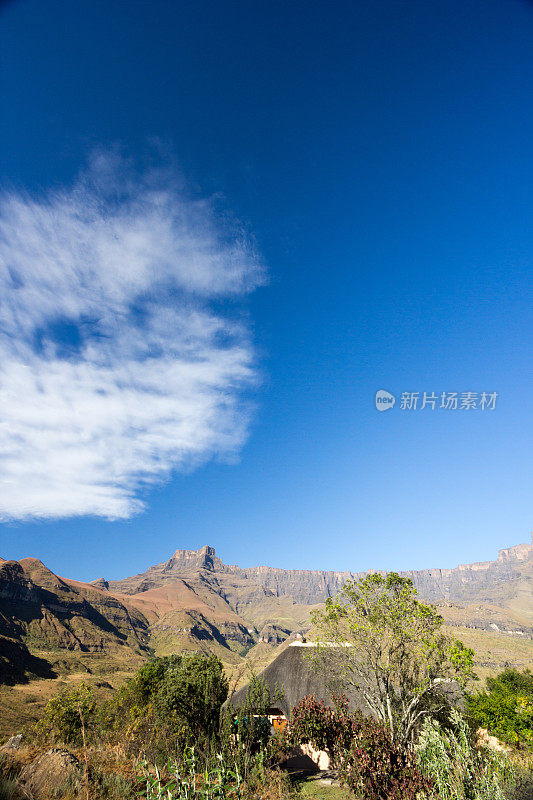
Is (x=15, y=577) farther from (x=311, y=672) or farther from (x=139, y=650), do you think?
(x=311, y=672)

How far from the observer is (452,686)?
97.5 ft

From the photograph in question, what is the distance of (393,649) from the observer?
18.1m

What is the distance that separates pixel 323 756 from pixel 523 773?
1488 centimetres

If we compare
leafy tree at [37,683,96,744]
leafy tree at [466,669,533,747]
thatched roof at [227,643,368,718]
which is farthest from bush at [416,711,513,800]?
leafy tree at [37,683,96,744]

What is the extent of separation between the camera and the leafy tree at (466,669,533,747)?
28120 millimetres

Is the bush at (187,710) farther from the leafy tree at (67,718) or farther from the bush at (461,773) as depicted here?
the leafy tree at (67,718)

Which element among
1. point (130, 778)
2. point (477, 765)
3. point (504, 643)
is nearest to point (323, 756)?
point (477, 765)

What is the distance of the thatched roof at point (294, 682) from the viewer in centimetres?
2438

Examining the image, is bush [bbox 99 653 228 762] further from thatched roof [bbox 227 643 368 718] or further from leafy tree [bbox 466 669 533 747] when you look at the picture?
leafy tree [bbox 466 669 533 747]

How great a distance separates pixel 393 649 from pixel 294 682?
12591mm

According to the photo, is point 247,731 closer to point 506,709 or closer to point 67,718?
point 67,718

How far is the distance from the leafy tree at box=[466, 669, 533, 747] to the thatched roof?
10405 mm

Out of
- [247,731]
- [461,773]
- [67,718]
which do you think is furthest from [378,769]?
[67,718]

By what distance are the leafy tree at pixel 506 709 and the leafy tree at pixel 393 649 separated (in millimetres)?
12833
